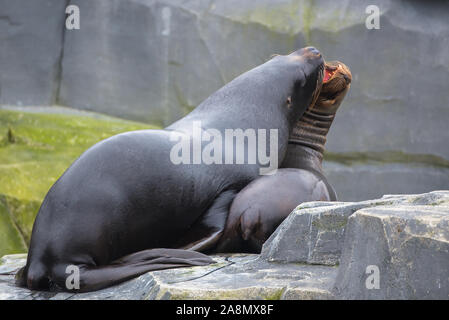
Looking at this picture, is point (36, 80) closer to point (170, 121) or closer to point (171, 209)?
point (170, 121)

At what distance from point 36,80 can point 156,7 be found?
1.90 m

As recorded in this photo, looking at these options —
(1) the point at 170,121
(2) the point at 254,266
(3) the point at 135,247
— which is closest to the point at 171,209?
(3) the point at 135,247

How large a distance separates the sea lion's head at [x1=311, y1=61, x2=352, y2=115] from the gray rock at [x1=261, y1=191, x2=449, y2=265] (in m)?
1.81

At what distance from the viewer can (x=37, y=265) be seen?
349 cm

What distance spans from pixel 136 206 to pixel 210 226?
0.51m

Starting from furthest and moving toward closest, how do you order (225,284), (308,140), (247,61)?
1. (247,61)
2. (308,140)
3. (225,284)

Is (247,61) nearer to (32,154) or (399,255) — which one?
(32,154)

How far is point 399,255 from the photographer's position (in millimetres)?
2494

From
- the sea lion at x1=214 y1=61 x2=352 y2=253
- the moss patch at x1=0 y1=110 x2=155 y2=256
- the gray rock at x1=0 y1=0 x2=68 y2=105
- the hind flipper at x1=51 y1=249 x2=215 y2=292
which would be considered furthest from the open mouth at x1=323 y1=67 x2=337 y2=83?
the gray rock at x1=0 y1=0 x2=68 y2=105

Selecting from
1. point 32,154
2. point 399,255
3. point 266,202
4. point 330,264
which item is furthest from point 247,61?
point 399,255

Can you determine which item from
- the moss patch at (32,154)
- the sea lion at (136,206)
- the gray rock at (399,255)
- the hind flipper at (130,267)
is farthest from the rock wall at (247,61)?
the gray rock at (399,255)

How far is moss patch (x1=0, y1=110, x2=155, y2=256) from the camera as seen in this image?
24.1ft

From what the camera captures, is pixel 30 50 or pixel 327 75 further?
pixel 30 50

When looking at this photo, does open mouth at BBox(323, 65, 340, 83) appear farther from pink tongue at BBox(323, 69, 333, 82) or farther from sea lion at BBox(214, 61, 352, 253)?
sea lion at BBox(214, 61, 352, 253)
